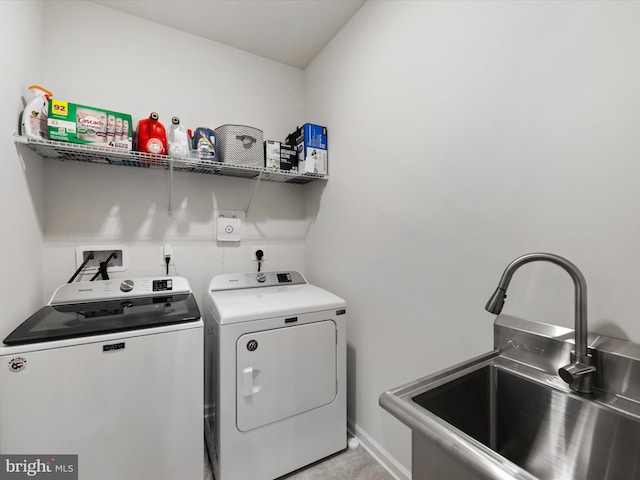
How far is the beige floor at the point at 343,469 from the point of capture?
164 cm

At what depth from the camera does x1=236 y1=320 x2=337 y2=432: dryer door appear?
59.2 inches

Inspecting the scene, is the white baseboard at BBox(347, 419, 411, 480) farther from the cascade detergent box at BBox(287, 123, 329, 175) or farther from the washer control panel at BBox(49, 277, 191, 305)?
the cascade detergent box at BBox(287, 123, 329, 175)

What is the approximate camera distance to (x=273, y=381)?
5.14 feet

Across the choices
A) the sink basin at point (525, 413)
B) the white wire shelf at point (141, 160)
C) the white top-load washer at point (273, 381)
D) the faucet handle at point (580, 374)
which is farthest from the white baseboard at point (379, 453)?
the white wire shelf at point (141, 160)

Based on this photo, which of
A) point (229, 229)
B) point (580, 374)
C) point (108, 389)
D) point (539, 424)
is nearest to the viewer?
point (580, 374)

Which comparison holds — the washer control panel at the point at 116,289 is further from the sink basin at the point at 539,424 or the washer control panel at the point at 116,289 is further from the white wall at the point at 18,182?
the sink basin at the point at 539,424

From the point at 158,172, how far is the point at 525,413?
2358mm

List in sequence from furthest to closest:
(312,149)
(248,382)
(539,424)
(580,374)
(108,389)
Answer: (312,149), (248,382), (108,389), (539,424), (580,374)

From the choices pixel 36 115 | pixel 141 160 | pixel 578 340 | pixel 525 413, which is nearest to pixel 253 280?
pixel 141 160

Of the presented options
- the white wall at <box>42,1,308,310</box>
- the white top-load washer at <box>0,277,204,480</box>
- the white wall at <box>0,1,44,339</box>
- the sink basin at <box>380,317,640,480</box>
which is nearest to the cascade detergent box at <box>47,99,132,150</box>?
the white wall at <box>0,1,44,339</box>

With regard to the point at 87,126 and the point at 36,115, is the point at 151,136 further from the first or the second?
the point at 36,115

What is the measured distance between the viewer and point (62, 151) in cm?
156

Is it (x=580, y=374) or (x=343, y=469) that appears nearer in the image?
(x=580, y=374)

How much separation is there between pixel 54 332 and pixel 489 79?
2.10m
